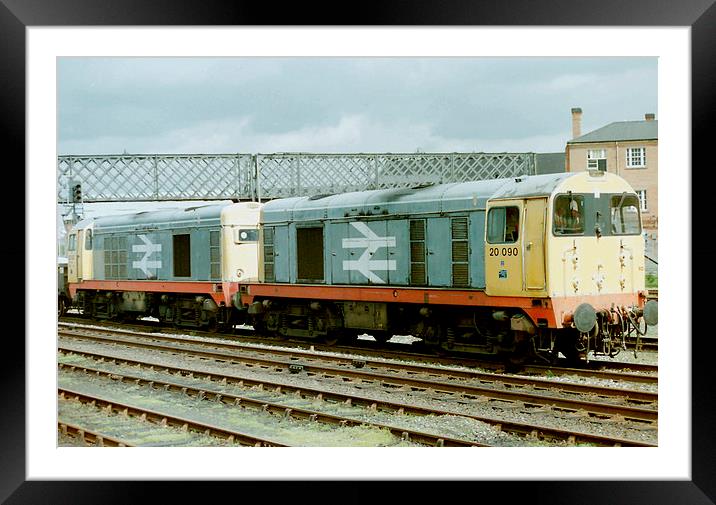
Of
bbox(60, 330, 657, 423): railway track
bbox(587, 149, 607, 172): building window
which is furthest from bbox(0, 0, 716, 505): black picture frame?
bbox(587, 149, 607, 172): building window

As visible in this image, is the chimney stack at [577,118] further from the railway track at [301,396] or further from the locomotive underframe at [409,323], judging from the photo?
the railway track at [301,396]

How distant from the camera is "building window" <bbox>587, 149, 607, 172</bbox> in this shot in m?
10.0

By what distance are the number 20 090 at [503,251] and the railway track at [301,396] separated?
281cm

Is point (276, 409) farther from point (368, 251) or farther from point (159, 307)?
point (159, 307)

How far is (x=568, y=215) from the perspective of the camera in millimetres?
11016

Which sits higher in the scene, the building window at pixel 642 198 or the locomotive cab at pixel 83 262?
the building window at pixel 642 198

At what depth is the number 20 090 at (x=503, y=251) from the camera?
11.1 meters

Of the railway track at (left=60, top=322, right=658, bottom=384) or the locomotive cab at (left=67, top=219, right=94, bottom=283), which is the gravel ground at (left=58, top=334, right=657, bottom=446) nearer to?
the railway track at (left=60, top=322, right=658, bottom=384)

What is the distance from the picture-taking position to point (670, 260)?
339 inches

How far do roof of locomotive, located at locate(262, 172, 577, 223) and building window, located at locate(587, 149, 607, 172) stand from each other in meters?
0.36

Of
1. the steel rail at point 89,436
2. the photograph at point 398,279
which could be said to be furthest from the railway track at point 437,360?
the steel rail at point 89,436

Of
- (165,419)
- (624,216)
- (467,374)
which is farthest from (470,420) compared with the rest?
(624,216)
